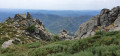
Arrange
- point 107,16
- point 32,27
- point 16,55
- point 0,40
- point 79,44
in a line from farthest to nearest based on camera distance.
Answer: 1. point 32,27
2. point 107,16
3. point 0,40
4. point 16,55
5. point 79,44

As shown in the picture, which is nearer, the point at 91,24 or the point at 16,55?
the point at 16,55


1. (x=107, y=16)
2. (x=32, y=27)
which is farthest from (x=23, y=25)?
(x=107, y=16)

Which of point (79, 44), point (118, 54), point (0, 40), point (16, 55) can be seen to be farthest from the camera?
point (0, 40)

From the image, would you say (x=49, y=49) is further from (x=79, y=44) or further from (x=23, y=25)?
(x=23, y=25)

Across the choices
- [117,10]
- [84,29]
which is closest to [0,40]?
[84,29]

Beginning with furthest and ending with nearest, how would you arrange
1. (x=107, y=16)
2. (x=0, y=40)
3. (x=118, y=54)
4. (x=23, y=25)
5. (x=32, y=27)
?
1. (x=23, y=25)
2. (x=32, y=27)
3. (x=107, y=16)
4. (x=0, y=40)
5. (x=118, y=54)

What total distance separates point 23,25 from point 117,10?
37.3 metres

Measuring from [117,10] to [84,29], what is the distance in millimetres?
10456

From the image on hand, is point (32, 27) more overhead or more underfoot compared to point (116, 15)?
more underfoot

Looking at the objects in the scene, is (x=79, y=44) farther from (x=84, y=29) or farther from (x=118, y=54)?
(x=84, y=29)

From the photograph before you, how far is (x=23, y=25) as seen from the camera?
59.9m

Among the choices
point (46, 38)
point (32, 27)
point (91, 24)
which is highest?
point (91, 24)

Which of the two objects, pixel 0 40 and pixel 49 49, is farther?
pixel 0 40

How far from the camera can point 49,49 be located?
14.9 metres
